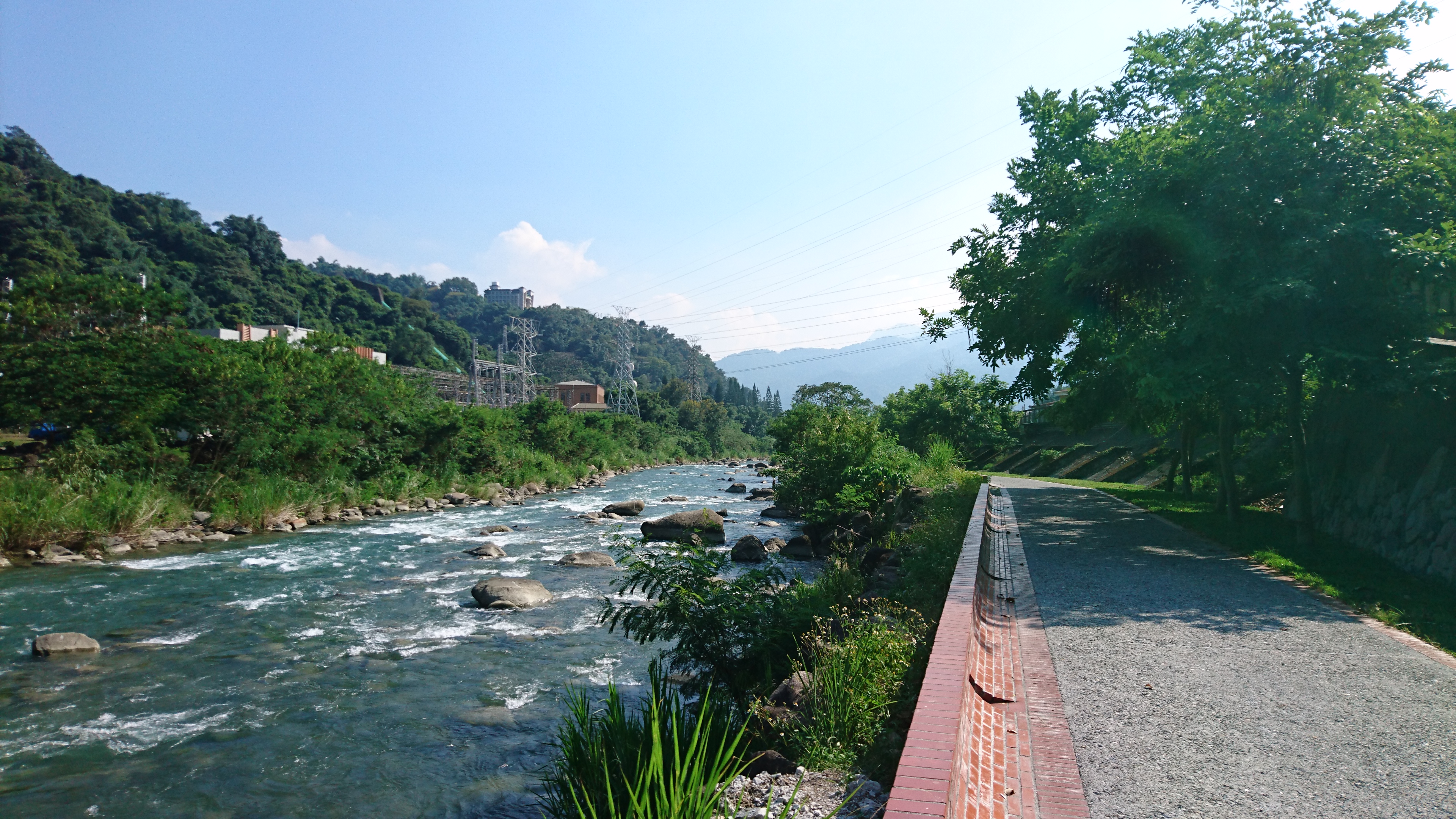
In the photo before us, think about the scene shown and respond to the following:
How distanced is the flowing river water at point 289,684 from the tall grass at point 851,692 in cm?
297

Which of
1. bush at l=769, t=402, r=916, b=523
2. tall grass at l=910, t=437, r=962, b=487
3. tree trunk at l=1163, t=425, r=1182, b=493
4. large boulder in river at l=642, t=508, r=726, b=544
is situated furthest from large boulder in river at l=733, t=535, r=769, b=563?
tree trunk at l=1163, t=425, r=1182, b=493

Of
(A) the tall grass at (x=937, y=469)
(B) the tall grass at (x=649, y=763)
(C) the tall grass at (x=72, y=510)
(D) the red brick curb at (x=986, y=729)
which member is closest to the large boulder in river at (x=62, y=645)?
(C) the tall grass at (x=72, y=510)

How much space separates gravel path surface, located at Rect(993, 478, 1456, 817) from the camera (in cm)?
413

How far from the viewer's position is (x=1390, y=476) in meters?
12.4

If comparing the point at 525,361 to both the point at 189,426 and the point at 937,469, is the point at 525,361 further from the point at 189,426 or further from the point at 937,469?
the point at 937,469

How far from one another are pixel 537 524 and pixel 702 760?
2282 centimetres

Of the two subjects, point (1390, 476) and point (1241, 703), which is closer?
point (1241, 703)

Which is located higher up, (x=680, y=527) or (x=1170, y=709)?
(x=1170, y=709)

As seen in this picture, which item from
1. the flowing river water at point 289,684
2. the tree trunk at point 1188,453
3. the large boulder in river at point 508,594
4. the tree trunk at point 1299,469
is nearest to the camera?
the flowing river water at point 289,684

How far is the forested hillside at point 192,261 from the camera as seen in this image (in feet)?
190

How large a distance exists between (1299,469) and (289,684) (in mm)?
16635

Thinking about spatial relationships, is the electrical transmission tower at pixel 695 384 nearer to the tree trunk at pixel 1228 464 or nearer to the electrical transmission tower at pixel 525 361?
the electrical transmission tower at pixel 525 361

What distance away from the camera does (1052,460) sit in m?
46.8

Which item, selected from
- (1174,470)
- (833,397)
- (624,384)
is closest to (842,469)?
(1174,470)
